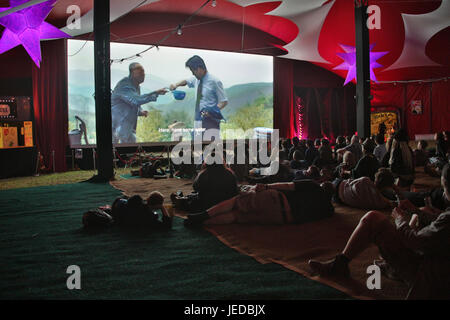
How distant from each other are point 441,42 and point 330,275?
10801 mm

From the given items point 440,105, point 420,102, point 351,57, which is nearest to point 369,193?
point 351,57

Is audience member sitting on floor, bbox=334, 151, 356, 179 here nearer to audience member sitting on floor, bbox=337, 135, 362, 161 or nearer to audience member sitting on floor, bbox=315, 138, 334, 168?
audience member sitting on floor, bbox=315, 138, 334, 168

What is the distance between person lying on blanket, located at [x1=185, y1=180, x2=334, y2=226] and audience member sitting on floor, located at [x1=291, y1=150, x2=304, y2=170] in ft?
9.06

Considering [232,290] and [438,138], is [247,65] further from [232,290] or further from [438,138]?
[232,290]

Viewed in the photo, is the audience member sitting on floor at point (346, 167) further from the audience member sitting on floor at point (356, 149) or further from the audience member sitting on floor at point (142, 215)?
the audience member sitting on floor at point (142, 215)

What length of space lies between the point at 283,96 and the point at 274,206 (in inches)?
384

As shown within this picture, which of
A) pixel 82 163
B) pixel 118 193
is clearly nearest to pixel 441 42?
pixel 118 193

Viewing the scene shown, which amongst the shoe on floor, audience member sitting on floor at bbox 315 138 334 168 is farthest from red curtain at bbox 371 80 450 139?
the shoe on floor

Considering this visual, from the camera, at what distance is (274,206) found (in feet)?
11.7

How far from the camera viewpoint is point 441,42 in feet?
35.2

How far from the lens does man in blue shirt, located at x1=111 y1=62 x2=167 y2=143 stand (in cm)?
1035

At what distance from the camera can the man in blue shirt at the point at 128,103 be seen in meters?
10.4

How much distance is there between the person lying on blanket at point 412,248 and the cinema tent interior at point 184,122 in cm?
4

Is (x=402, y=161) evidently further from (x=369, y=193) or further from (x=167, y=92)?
(x=167, y=92)
